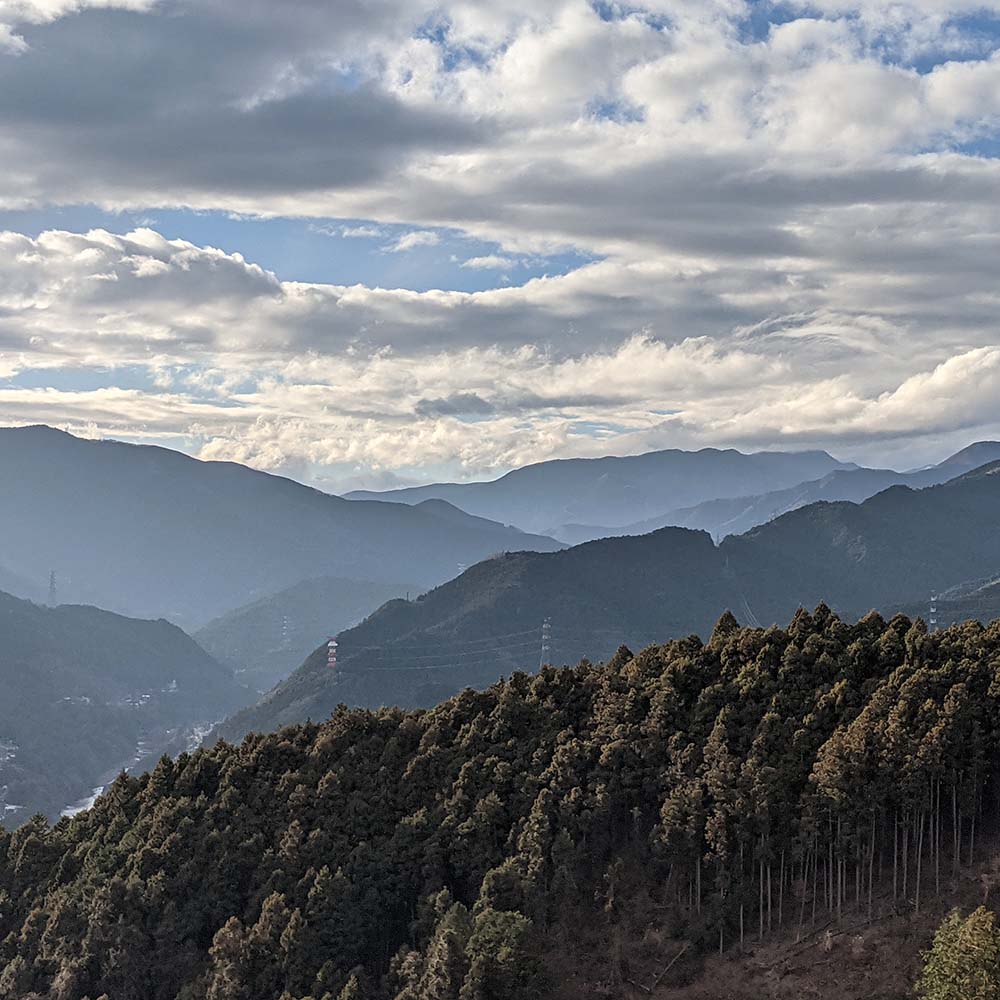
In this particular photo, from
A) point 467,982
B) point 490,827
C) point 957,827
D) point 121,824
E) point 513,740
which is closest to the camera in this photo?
point 467,982

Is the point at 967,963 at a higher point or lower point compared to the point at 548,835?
lower

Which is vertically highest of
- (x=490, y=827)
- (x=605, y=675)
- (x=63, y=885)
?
(x=605, y=675)

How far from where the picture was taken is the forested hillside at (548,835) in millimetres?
53562

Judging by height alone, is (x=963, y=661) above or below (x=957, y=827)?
above

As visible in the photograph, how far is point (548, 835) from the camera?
58.9 meters

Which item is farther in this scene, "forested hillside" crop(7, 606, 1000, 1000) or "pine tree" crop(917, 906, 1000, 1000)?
"forested hillside" crop(7, 606, 1000, 1000)

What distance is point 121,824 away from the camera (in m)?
72.8

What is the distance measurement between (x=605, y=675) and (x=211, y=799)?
25.8 m

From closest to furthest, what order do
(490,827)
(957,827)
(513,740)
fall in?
(957,827), (490,827), (513,740)

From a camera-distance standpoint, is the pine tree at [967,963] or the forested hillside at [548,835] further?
the forested hillside at [548,835]

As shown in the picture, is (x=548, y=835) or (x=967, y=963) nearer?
(x=967, y=963)

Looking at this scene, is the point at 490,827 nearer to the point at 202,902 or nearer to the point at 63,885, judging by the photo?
the point at 202,902

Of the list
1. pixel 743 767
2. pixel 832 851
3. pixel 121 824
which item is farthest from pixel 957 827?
pixel 121 824

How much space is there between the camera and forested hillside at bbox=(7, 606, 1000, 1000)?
53562 millimetres
